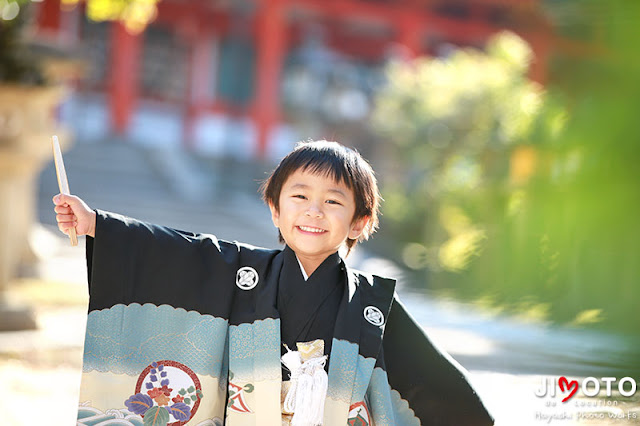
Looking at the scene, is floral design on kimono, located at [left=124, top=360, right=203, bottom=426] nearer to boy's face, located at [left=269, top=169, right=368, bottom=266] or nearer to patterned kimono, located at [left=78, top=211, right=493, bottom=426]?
patterned kimono, located at [left=78, top=211, right=493, bottom=426]

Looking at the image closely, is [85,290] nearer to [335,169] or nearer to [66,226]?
[66,226]

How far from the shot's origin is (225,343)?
2135 millimetres

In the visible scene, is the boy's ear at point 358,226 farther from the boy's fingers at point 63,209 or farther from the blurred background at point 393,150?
the boy's fingers at point 63,209

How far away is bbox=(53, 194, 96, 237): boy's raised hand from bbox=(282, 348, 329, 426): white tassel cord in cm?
63

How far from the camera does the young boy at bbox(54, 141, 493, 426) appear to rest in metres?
2.06

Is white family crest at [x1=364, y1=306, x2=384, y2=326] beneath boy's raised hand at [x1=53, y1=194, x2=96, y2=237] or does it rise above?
beneath

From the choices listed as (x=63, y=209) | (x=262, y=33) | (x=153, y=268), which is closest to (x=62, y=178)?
(x=63, y=209)

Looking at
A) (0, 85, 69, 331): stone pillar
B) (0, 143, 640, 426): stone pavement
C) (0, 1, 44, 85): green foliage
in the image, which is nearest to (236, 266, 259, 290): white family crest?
(0, 143, 640, 426): stone pavement

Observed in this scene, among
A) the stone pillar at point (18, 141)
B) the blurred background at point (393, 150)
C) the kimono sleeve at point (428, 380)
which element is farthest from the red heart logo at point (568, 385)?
the stone pillar at point (18, 141)

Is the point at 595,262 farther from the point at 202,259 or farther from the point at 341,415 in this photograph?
the point at 202,259

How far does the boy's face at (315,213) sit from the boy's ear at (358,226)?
0.05 metres

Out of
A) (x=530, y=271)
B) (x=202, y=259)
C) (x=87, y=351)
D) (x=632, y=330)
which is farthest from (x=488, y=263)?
(x=87, y=351)

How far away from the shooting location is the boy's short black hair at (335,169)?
2.16 m

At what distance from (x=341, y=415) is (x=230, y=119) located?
521 inches
